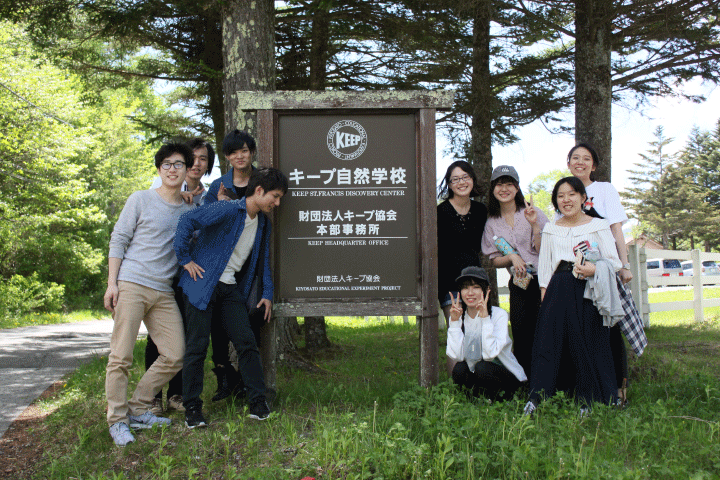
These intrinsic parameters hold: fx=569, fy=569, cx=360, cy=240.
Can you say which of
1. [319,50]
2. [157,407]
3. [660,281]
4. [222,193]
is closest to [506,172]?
[222,193]

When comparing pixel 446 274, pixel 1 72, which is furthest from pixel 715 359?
pixel 1 72

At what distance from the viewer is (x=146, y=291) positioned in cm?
402

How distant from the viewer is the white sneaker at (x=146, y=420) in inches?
158

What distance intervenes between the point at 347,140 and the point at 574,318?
218 centimetres

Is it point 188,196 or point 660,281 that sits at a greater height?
point 188,196

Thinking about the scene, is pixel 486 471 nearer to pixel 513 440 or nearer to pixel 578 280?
pixel 513 440

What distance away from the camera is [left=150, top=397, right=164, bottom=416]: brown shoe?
4312 mm

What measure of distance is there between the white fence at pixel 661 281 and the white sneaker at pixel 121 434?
9.17m

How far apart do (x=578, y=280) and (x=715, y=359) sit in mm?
3959

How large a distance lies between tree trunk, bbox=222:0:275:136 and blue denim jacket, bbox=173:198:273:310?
6.76 feet

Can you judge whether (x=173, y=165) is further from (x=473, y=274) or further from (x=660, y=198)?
(x=660, y=198)

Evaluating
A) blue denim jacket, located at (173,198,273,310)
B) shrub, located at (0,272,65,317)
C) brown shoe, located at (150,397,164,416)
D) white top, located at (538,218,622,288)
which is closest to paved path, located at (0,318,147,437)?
brown shoe, located at (150,397,164,416)

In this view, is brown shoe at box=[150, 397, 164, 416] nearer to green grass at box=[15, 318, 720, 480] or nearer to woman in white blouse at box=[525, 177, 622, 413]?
green grass at box=[15, 318, 720, 480]

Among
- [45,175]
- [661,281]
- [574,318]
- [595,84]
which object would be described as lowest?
[661,281]
